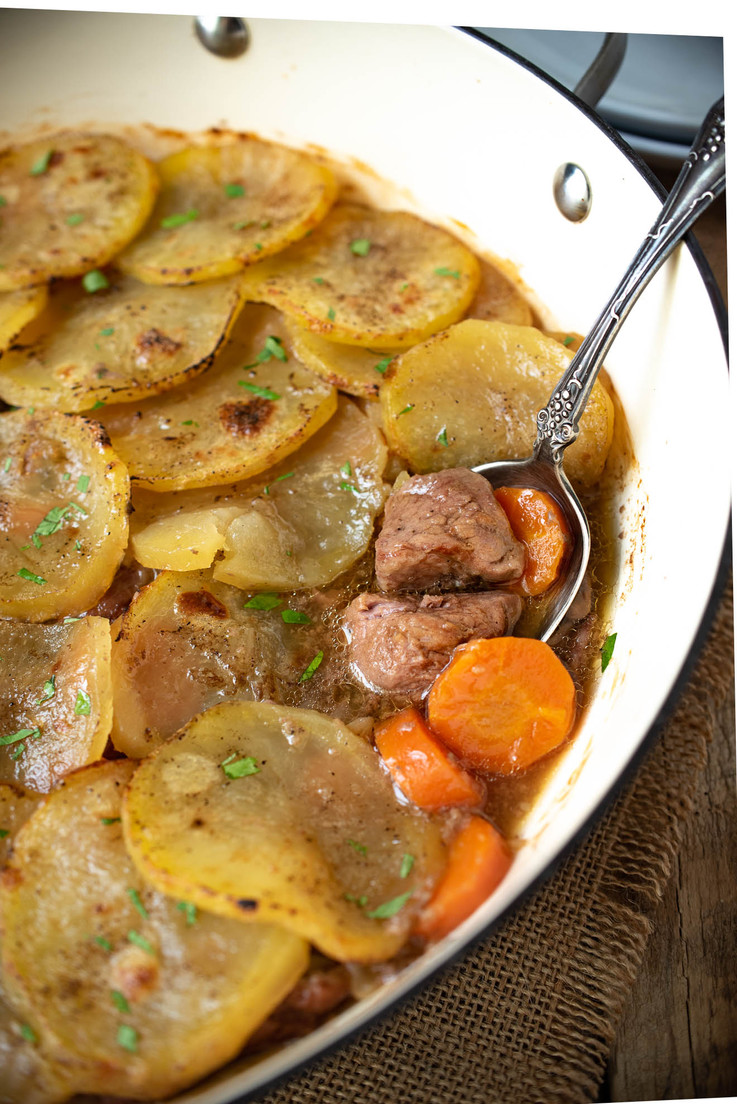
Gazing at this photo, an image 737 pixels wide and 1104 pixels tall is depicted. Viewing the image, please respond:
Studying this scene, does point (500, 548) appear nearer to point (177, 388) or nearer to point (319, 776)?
point (319, 776)

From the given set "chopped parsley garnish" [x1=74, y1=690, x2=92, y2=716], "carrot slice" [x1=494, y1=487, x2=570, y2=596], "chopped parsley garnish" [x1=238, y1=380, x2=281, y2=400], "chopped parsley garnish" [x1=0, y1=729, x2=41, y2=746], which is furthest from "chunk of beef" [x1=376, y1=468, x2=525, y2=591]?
"chopped parsley garnish" [x1=0, y1=729, x2=41, y2=746]

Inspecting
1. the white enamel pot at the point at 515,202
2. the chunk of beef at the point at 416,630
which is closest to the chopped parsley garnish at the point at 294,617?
the chunk of beef at the point at 416,630

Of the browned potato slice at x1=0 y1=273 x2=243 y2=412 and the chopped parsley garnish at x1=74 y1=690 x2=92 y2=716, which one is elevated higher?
the browned potato slice at x1=0 y1=273 x2=243 y2=412

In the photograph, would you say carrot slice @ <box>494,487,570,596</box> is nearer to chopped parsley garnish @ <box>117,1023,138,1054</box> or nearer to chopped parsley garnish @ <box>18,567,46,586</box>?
chopped parsley garnish @ <box>18,567,46,586</box>

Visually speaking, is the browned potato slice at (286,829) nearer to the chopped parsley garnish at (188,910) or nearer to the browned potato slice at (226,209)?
the chopped parsley garnish at (188,910)

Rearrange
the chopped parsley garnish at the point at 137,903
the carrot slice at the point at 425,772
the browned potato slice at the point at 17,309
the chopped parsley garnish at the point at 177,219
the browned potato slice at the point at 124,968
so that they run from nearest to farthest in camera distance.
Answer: the browned potato slice at the point at 124,968 < the chopped parsley garnish at the point at 137,903 < the carrot slice at the point at 425,772 < the browned potato slice at the point at 17,309 < the chopped parsley garnish at the point at 177,219

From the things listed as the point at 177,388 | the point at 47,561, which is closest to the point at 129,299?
the point at 177,388
